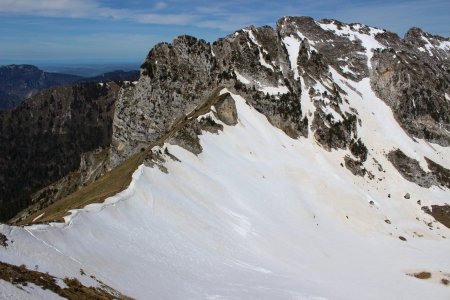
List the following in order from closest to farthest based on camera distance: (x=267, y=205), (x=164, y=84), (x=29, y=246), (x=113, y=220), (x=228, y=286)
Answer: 1. (x=29, y=246)
2. (x=228, y=286)
3. (x=113, y=220)
4. (x=267, y=205)
5. (x=164, y=84)

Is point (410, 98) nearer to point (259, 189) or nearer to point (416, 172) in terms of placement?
point (416, 172)

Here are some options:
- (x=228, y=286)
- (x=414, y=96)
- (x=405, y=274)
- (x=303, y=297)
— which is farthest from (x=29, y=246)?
(x=414, y=96)

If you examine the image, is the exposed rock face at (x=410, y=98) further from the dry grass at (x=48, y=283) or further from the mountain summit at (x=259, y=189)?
the dry grass at (x=48, y=283)

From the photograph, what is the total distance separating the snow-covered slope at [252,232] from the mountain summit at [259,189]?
0.26 metres

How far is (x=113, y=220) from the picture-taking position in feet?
139

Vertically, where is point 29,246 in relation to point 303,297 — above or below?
above

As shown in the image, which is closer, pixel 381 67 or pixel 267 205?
pixel 267 205

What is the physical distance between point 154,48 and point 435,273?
8072 centimetres

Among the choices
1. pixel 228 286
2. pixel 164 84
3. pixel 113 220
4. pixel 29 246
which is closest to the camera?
pixel 29 246

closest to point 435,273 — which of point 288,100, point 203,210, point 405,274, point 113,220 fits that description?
point 405,274

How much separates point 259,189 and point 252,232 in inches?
673

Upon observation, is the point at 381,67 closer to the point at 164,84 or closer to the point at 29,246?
the point at 164,84

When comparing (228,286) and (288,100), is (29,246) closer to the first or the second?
(228,286)

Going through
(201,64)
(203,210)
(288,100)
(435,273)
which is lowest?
(435,273)
